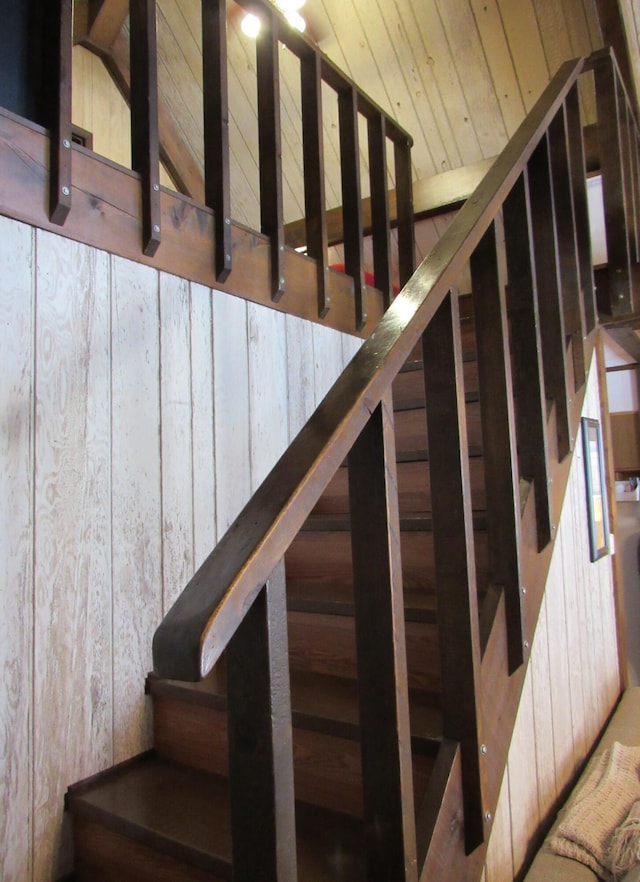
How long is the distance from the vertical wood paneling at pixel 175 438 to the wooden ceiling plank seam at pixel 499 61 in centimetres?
216

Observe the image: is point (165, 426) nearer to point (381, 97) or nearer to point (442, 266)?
point (442, 266)

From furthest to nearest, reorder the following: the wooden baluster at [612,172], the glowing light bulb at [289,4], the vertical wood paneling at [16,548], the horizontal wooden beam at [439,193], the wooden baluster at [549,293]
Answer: the horizontal wooden beam at [439,193] < the glowing light bulb at [289,4] < the wooden baluster at [612,172] < the wooden baluster at [549,293] < the vertical wood paneling at [16,548]

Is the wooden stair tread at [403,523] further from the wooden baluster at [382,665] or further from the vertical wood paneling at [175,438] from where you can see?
the wooden baluster at [382,665]

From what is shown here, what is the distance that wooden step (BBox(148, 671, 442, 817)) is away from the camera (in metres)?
1.17

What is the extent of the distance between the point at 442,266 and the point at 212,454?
0.95 meters

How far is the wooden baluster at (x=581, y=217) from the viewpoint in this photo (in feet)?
6.75

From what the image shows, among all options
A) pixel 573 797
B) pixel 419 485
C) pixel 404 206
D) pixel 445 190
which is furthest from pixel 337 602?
pixel 445 190

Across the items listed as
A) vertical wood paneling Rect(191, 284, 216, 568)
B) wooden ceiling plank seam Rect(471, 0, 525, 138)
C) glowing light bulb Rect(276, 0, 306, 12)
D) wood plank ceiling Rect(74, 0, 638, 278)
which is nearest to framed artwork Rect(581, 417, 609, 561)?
vertical wood paneling Rect(191, 284, 216, 568)

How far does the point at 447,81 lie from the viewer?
10.1ft

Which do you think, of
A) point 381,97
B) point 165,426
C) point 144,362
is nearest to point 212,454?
point 165,426

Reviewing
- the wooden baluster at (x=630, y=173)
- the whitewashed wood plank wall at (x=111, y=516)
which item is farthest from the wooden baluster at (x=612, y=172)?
the whitewashed wood plank wall at (x=111, y=516)

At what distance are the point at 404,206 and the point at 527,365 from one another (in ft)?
5.33

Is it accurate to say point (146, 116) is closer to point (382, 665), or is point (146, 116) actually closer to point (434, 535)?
point (434, 535)

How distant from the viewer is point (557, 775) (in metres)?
1.60
